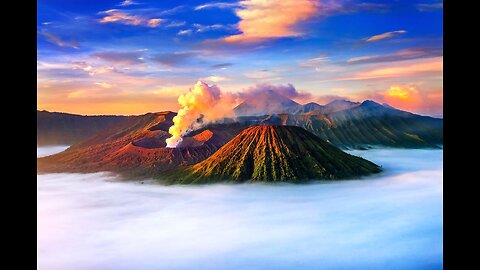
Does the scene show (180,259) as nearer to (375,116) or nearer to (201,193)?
(201,193)

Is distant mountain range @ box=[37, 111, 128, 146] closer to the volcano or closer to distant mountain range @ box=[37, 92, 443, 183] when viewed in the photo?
distant mountain range @ box=[37, 92, 443, 183]

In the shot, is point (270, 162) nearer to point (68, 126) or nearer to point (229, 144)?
point (229, 144)

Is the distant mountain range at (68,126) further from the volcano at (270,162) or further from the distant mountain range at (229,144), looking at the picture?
the volcano at (270,162)

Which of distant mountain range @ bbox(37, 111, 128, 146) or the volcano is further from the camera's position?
the volcano

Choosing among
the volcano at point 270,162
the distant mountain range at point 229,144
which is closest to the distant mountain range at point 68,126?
the distant mountain range at point 229,144

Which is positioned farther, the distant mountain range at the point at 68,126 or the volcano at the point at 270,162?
the volcano at the point at 270,162

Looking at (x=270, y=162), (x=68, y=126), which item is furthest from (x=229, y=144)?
(x=68, y=126)

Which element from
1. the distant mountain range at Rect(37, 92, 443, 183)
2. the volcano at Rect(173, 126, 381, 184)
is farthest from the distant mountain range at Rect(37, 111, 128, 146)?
the volcano at Rect(173, 126, 381, 184)
